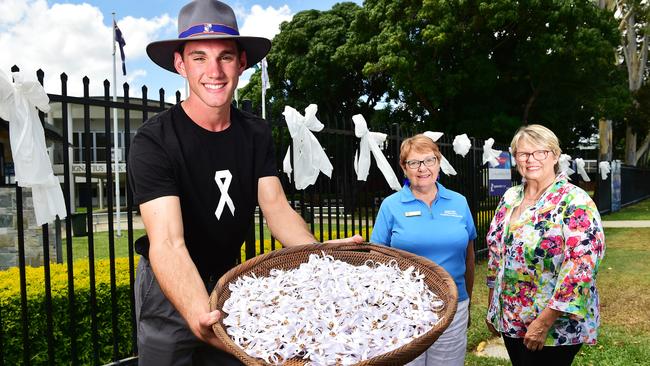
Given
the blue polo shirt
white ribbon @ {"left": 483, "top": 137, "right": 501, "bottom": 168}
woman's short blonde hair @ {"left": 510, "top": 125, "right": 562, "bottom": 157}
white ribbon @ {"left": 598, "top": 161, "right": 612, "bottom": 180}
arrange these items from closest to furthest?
1. woman's short blonde hair @ {"left": 510, "top": 125, "right": 562, "bottom": 157}
2. the blue polo shirt
3. white ribbon @ {"left": 483, "top": 137, "right": 501, "bottom": 168}
4. white ribbon @ {"left": 598, "top": 161, "right": 612, "bottom": 180}

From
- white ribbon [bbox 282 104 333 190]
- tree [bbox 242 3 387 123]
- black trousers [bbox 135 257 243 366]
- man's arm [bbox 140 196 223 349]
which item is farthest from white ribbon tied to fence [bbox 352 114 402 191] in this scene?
tree [bbox 242 3 387 123]

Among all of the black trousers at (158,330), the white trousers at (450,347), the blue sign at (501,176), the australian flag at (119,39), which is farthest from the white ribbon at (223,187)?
the australian flag at (119,39)

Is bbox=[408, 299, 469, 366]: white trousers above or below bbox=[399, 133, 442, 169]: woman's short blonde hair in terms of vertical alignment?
below

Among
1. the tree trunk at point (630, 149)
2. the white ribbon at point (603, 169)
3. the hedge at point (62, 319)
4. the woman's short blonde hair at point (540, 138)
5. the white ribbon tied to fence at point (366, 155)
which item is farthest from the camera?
the tree trunk at point (630, 149)

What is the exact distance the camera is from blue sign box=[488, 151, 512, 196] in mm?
9695

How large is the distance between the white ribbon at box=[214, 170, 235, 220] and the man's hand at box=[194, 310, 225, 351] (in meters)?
0.53

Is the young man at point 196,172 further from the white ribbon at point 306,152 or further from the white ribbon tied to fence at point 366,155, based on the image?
the white ribbon tied to fence at point 366,155

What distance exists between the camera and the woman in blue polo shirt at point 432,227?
2.89 m

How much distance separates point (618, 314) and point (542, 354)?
402 centimetres

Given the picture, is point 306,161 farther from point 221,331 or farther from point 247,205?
point 221,331

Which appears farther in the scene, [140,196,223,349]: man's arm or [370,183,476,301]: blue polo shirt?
[370,183,476,301]: blue polo shirt

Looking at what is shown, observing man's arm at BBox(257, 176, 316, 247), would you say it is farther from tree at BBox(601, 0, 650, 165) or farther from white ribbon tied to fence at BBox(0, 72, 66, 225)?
tree at BBox(601, 0, 650, 165)

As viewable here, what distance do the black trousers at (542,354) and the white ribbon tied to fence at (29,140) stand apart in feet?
8.94

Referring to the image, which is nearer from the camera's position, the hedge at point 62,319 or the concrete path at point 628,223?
the hedge at point 62,319
